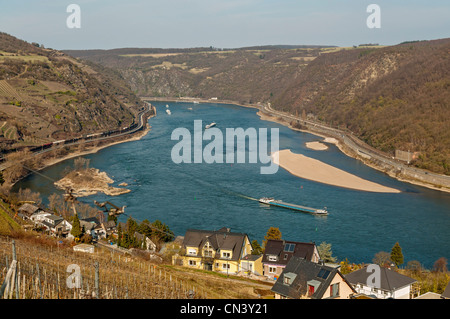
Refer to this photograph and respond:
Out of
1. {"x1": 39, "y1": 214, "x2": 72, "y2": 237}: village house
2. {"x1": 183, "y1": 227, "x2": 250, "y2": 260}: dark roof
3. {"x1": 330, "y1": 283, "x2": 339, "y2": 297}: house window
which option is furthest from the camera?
{"x1": 39, "y1": 214, "x2": 72, "y2": 237}: village house

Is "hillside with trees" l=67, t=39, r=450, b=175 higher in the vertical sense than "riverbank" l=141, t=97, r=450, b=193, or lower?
higher

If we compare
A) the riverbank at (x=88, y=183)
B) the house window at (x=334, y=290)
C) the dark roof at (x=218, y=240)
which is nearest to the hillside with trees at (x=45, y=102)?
the riverbank at (x=88, y=183)

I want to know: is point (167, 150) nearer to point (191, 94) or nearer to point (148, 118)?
point (148, 118)

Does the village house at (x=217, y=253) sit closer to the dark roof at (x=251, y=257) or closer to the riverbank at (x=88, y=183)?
the dark roof at (x=251, y=257)

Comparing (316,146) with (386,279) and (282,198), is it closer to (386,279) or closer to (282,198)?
(282,198)

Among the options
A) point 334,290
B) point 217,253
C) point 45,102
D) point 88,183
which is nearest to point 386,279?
point 334,290

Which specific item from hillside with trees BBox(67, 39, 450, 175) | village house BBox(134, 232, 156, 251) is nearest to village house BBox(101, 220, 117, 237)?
village house BBox(134, 232, 156, 251)

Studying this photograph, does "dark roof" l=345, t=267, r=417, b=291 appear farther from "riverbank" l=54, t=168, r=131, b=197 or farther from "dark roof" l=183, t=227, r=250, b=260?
"riverbank" l=54, t=168, r=131, b=197
